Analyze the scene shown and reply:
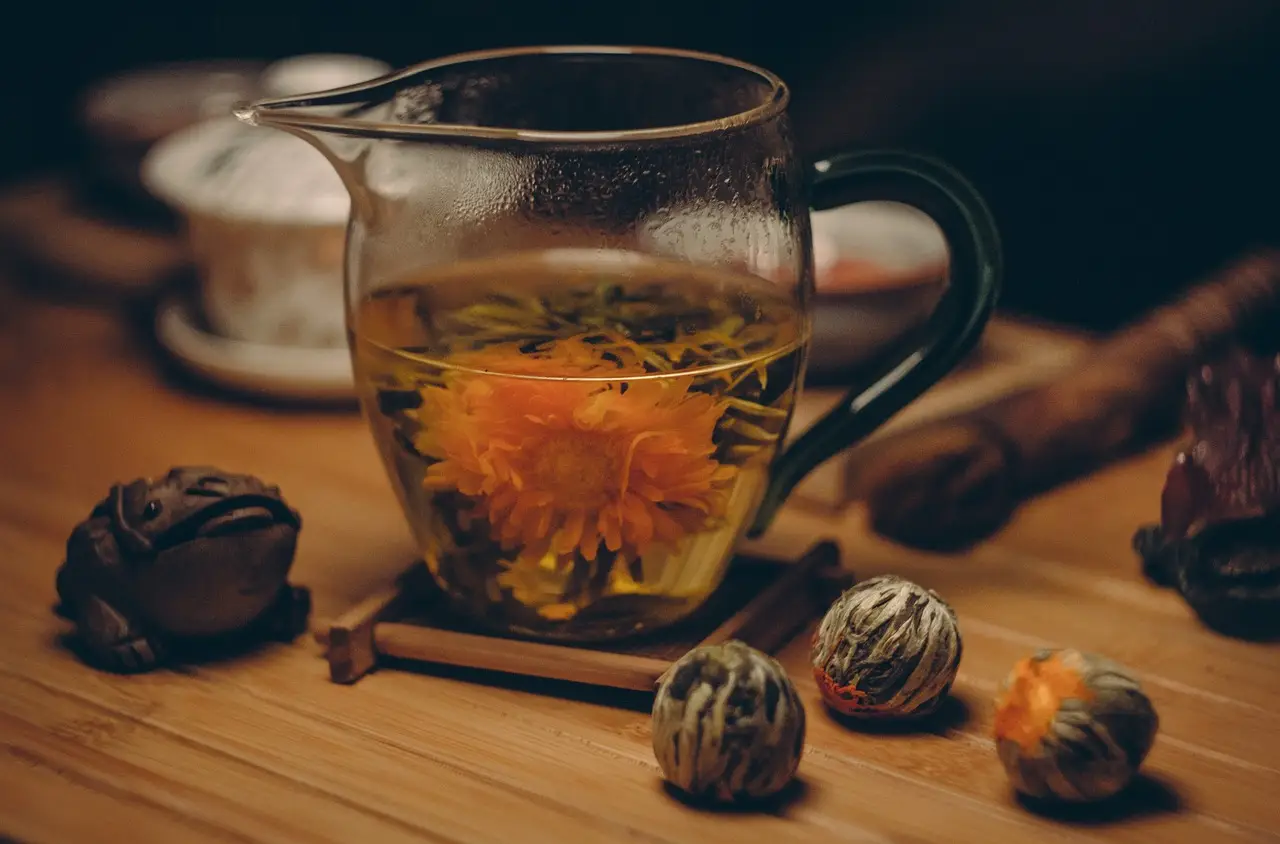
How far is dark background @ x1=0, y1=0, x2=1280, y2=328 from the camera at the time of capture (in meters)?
1.07

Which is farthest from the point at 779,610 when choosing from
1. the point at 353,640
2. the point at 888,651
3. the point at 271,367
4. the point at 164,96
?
the point at 164,96

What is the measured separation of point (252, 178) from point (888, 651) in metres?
0.56

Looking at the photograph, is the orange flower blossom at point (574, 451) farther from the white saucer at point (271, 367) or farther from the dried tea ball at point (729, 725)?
the white saucer at point (271, 367)

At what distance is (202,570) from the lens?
643mm

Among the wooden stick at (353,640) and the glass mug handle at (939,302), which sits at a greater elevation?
the glass mug handle at (939,302)

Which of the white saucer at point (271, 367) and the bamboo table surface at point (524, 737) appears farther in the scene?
the white saucer at point (271, 367)

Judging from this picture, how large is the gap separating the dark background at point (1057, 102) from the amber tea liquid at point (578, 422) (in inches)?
22.2

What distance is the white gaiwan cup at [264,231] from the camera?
3.08ft

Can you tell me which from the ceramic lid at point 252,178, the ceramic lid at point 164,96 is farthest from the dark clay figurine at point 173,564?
the ceramic lid at point 164,96

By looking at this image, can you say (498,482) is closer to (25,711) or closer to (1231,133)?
(25,711)

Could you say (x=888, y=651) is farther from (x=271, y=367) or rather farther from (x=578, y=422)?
(x=271, y=367)

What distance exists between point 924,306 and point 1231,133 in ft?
0.93

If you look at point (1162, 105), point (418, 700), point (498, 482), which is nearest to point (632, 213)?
point (498, 482)

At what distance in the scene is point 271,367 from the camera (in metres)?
0.96
